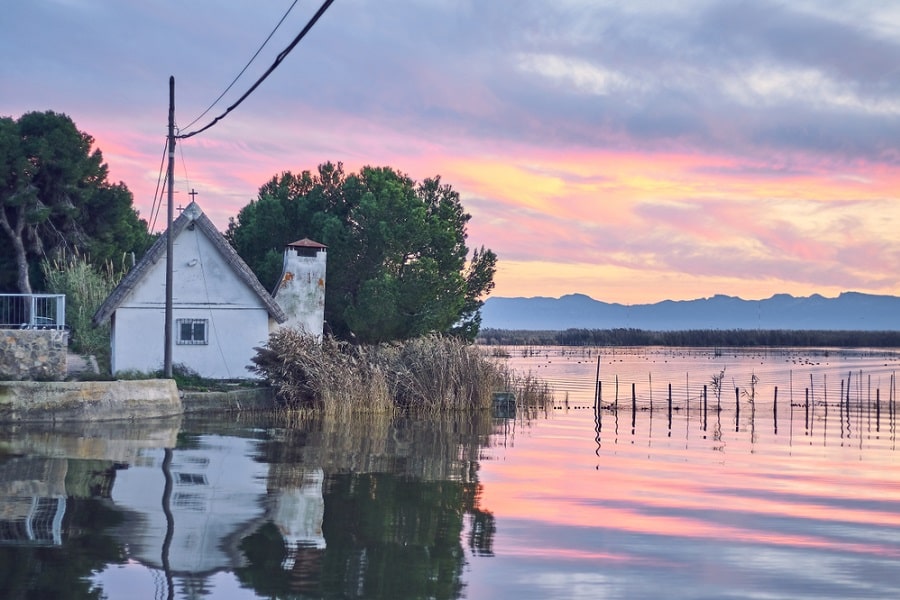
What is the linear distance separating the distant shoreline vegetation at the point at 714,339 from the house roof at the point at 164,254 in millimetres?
93916

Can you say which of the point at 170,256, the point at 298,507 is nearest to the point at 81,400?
the point at 170,256

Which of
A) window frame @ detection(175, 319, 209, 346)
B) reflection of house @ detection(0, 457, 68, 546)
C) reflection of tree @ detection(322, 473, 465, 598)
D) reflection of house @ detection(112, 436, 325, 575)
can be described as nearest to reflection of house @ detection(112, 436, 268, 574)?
reflection of house @ detection(112, 436, 325, 575)

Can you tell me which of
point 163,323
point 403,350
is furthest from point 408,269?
point 163,323

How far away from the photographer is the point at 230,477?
1841cm

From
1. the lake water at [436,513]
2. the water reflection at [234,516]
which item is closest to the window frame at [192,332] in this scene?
the lake water at [436,513]

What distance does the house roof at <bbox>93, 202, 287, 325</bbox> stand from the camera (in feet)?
111

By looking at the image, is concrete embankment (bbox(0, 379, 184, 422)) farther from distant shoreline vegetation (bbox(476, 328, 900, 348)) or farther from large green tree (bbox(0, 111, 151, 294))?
distant shoreline vegetation (bbox(476, 328, 900, 348))

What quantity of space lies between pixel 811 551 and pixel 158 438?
1551 cm

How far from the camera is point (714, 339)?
135 metres

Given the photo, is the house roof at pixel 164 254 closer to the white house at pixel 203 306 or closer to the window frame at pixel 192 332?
the white house at pixel 203 306

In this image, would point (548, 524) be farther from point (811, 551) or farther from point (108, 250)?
point (108, 250)

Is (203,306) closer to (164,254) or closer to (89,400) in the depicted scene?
(164,254)

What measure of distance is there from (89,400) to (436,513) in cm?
1533

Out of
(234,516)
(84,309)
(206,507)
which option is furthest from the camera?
(84,309)
